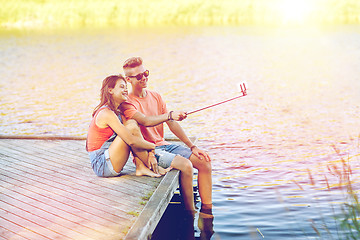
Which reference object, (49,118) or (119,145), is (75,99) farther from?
(119,145)

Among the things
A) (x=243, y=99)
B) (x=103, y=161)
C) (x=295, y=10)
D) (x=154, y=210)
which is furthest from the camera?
(x=295, y=10)

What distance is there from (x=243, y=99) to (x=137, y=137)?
7.43 m

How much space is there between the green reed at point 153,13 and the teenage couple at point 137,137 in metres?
22.1

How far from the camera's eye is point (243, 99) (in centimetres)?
1183

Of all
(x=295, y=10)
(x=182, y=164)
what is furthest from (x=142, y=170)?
(x=295, y=10)

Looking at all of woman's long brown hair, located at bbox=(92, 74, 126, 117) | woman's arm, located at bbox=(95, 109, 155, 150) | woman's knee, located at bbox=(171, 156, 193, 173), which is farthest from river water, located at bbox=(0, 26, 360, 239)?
→ woman's long brown hair, located at bbox=(92, 74, 126, 117)

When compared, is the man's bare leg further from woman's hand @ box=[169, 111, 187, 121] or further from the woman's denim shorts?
the woman's denim shorts

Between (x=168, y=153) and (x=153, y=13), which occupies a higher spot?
(x=168, y=153)

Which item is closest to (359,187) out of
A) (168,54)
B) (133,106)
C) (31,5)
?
(133,106)

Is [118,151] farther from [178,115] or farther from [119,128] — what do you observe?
[178,115]

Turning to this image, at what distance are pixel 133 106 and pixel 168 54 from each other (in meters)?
13.6

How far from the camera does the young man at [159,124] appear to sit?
4.78 meters

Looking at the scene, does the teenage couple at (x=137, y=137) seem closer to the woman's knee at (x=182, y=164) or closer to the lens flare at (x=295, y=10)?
the woman's knee at (x=182, y=164)

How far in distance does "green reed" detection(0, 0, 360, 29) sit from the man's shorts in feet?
72.3
